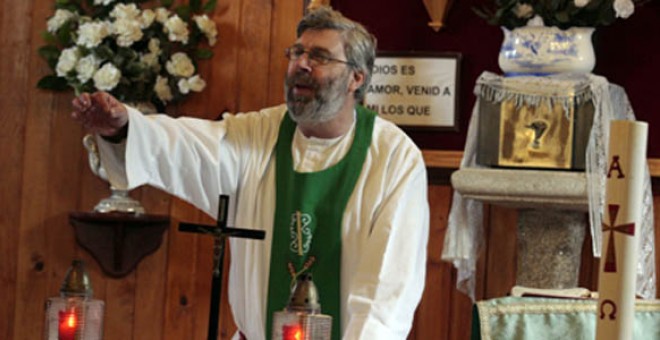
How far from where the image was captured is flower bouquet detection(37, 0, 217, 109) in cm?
462

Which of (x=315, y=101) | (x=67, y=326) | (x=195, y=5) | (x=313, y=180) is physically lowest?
(x=67, y=326)

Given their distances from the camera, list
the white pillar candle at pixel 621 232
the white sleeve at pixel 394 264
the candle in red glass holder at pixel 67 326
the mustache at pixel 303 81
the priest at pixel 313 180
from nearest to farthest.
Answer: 1. the white pillar candle at pixel 621 232
2. the candle in red glass holder at pixel 67 326
3. the white sleeve at pixel 394 264
4. the priest at pixel 313 180
5. the mustache at pixel 303 81

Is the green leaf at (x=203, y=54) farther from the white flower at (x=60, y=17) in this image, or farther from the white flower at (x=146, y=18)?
the white flower at (x=60, y=17)

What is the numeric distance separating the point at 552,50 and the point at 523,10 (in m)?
0.17

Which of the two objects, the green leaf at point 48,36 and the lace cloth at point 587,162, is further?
the green leaf at point 48,36

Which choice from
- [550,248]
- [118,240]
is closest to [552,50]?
[550,248]

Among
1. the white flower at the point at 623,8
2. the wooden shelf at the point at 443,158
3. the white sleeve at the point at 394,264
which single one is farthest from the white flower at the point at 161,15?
the white flower at the point at 623,8

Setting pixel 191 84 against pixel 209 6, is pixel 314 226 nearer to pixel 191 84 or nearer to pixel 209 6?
pixel 191 84

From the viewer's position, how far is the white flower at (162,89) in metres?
4.72

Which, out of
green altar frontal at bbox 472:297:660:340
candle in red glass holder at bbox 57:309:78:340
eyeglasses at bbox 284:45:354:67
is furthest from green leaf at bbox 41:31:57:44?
green altar frontal at bbox 472:297:660:340

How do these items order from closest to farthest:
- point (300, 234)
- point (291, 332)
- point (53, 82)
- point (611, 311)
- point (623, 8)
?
point (611, 311)
point (291, 332)
point (300, 234)
point (623, 8)
point (53, 82)

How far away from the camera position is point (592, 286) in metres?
4.62

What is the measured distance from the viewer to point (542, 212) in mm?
4477

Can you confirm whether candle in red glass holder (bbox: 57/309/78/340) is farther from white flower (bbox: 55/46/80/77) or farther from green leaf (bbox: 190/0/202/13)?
green leaf (bbox: 190/0/202/13)
